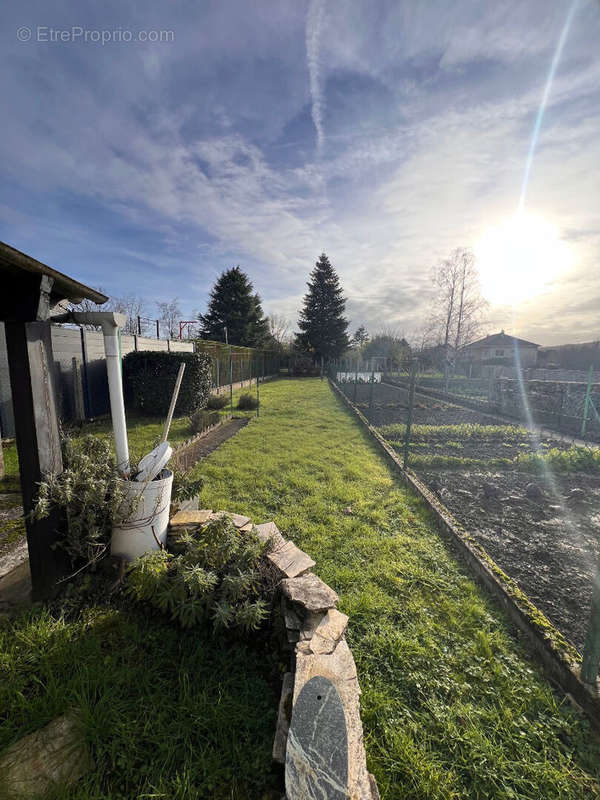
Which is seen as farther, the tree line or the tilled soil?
the tree line

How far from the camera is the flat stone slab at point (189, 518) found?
2.37 metres

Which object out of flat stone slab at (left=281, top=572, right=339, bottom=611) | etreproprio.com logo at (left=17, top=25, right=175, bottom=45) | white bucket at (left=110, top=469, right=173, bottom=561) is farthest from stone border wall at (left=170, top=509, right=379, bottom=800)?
etreproprio.com logo at (left=17, top=25, right=175, bottom=45)

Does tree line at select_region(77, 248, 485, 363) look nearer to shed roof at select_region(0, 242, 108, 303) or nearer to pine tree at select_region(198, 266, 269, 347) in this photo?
pine tree at select_region(198, 266, 269, 347)

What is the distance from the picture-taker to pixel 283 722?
4.21ft

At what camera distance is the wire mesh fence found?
250 centimetres

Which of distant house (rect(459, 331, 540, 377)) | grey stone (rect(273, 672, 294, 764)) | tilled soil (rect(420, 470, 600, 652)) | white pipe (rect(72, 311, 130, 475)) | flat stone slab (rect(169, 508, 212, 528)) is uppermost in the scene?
distant house (rect(459, 331, 540, 377))

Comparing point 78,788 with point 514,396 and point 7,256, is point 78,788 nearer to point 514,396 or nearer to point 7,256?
point 7,256

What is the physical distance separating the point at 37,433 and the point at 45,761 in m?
1.46

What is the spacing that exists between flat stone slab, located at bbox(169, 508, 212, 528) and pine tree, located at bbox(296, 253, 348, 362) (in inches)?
1184

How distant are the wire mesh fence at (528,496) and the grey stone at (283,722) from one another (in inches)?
61.9

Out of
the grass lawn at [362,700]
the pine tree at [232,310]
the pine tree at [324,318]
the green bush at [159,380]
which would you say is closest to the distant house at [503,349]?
the pine tree at [324,318]

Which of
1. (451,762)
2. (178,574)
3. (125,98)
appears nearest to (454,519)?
(451,762)

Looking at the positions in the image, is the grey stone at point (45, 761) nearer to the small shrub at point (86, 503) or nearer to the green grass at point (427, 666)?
the small shrub at point (86, 503)

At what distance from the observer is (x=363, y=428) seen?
7.96m
